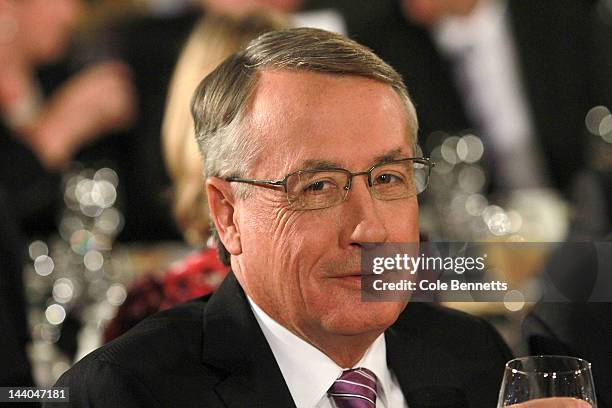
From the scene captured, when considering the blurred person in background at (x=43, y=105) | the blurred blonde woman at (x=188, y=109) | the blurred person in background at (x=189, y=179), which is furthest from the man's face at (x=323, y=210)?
the blurred person in background at (x=43, y=105)

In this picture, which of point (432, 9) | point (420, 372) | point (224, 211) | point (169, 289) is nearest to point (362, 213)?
point (224, 211)

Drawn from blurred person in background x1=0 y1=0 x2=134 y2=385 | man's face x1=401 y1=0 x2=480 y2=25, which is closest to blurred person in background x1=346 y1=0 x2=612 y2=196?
man's face x1=401 y1=0 x2=480 y2=25

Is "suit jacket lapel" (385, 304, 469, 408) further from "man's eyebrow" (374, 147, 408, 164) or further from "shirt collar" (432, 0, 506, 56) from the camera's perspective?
"shirt collar" (432, 0, 506, 56)

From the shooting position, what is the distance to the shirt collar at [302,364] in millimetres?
1650

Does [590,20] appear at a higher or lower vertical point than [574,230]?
higher

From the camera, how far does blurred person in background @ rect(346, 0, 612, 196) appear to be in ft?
17.4

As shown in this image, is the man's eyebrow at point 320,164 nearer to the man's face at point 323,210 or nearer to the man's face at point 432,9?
the man's face at point 323,210

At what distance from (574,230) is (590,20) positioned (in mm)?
1733

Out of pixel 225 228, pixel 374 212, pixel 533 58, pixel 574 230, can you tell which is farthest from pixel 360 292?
pixel 533 58

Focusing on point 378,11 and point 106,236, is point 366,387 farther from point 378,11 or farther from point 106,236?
point 378,11

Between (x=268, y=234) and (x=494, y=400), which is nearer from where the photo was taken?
(x=268, y=234)

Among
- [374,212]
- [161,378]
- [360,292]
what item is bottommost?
[161,378]

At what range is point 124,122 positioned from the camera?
5094 millimetres

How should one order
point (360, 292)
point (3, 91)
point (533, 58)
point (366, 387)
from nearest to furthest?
1. point (360, 292)
2. point (366, 387)
3. point (3, 91)
4. point (533, 58)
